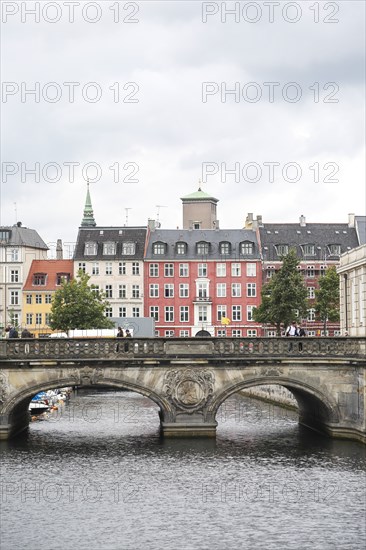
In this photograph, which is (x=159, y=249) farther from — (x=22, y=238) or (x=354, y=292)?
(x=354, y=292)

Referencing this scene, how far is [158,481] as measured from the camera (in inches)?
1886

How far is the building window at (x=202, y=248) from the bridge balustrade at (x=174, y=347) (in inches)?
3192

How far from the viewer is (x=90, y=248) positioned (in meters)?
144

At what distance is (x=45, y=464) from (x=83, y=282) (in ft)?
218

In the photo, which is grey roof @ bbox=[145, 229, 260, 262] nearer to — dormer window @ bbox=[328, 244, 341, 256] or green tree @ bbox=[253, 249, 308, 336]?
dormer window @ bbox=[328, 244, 341, 256]

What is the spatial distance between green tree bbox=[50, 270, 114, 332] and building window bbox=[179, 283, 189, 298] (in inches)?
1008

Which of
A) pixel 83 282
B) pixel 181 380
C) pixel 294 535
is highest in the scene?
pixel 83 282

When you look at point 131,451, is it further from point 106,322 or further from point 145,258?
point 145,258

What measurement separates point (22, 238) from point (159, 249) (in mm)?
22431

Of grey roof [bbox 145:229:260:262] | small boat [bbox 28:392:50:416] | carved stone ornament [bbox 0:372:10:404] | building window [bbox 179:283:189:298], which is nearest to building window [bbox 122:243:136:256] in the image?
grey roof [bbox 145:229:260:262]

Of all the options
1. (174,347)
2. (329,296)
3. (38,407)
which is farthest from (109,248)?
(174,347)

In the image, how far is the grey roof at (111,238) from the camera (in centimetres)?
14362

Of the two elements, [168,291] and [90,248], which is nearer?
[168,291]

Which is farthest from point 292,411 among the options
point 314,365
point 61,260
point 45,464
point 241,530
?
point 61,260
